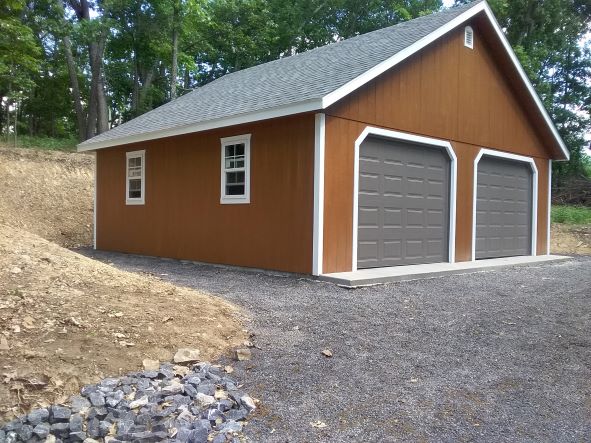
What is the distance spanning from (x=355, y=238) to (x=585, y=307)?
3403 millimetres

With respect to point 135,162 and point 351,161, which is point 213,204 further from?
point 135,162

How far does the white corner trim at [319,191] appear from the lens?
7906 mm

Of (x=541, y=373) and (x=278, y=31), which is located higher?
(x=278, y=31)

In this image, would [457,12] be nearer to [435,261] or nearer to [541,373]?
[435,261]

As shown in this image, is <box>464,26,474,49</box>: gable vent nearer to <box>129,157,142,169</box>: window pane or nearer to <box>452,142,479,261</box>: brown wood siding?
<box>452,142,479,261</box>: brown wood siding

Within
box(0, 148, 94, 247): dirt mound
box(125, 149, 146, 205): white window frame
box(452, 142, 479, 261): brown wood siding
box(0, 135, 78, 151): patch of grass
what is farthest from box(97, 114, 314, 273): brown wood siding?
box(0, 135, 78, 151): patch of grass

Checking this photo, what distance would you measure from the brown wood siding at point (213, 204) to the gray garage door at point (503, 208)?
4.78m

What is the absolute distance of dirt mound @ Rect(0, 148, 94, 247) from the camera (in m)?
14.9

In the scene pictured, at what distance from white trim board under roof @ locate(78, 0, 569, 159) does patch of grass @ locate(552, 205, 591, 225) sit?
5759 mm

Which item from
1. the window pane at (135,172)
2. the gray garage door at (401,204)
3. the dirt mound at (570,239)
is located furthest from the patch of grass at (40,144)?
the dirt mound at (570,239)

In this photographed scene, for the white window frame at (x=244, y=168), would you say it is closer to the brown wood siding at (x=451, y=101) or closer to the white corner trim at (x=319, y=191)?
the white corner trim at (x=319, y=191)

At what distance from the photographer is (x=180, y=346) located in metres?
4.13

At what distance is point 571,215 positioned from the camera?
18.5 m

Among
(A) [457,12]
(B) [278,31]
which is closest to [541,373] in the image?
(A) [457,12]
